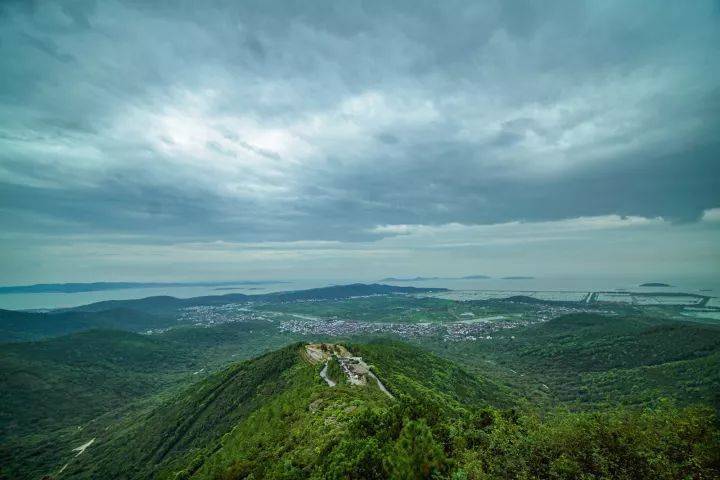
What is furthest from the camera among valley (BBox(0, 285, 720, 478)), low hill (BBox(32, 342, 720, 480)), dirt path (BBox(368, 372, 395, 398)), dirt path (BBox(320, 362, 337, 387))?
valley (BBox(0, 285, 720, 478))

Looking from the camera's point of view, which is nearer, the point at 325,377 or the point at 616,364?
the point at 325,377

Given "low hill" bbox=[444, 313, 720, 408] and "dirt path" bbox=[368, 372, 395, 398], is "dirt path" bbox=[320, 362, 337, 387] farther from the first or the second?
"low hill" bbox=[444, 313, 720, 408]

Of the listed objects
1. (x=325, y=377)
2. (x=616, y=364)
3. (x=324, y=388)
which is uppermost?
(x=324, y=388)

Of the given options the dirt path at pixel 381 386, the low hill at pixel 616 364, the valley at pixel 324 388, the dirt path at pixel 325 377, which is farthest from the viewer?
the low hill at pixel 616 364

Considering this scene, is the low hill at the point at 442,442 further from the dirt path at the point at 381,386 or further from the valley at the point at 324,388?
the valley at the point at 324,388

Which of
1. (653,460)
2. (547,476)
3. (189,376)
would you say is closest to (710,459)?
(653,460)

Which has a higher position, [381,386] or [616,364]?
[381,386]

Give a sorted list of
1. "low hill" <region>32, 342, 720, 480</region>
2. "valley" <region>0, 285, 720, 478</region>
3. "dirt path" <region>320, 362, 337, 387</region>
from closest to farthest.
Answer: "low hill" <region>32, 342, 720, 480</region> < "dirt path" <region>320, 362, 337, 387</region> < "valley" <region>0, 285, 720, 478</region>

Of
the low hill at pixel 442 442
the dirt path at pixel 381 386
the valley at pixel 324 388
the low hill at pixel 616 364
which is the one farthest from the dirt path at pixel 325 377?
the low hill at pixel 616 364

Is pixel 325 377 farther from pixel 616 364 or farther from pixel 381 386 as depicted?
pixel 616 364

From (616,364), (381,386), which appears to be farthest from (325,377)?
(616,364)

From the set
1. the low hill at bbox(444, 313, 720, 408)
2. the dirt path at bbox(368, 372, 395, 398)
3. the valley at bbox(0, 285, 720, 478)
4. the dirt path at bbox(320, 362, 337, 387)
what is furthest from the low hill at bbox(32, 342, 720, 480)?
the low hill at bbox(444, 313, 720, 408)

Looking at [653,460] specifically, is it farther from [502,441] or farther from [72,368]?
[72,368]
